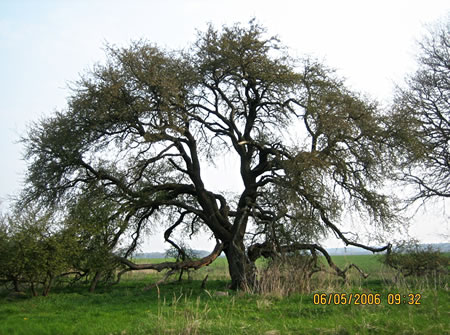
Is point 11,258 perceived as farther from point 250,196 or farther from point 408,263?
point 408,263

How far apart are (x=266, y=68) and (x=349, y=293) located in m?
9.71

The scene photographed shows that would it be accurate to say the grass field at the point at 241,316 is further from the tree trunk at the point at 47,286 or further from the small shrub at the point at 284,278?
the tree trunk at the point at 47,286

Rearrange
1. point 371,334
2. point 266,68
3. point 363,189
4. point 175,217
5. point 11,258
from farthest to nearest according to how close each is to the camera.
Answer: point 175,217, point 266,68, point 363,189, point 11,258, point 371,334

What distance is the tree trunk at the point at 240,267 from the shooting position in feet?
47.2

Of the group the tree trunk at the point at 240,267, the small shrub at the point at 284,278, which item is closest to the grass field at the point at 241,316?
the small shrub at the point at 284,278

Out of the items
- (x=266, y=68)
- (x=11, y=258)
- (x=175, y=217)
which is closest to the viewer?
(x=11, y=258)

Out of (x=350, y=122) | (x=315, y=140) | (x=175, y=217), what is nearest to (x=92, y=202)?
(x=175, y=217)

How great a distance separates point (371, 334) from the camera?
7828 mm

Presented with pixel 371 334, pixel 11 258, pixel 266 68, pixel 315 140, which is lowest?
pixel 371 334

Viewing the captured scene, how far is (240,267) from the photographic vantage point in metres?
15.6
